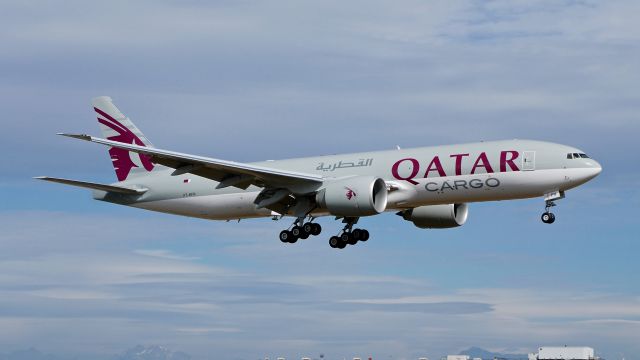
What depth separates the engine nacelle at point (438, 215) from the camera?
207 feet

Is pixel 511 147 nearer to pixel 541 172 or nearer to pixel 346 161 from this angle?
pixel 541 172

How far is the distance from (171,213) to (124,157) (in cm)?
526

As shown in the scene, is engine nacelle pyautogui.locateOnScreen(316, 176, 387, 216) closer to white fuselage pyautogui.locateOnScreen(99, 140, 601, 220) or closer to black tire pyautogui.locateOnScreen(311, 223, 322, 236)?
white fuselage pyautogui.locateOnScreen(99, 140, 601, 220)

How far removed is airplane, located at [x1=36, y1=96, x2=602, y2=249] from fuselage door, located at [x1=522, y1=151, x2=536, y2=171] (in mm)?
48

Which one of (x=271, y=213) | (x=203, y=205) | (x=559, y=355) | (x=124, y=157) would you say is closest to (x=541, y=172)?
(x=271, y=213)

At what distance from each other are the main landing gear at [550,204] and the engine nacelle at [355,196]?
7.86 meters

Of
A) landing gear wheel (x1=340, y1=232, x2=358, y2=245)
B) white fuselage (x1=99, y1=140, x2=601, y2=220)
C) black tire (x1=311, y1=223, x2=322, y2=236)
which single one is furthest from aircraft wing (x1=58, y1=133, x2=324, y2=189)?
landing gear wheel (x1=340, y1=232, x2=358, y2=245)

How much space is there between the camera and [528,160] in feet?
176

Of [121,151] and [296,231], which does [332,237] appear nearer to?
[296,231]

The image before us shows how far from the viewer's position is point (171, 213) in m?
63.9

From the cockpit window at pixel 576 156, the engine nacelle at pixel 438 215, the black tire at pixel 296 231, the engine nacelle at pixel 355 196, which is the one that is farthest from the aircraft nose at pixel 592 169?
the black tire at pixel 296 231

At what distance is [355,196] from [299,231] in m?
5.57

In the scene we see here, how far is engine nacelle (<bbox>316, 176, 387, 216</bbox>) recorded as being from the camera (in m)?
54.1

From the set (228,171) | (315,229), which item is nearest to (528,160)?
(315,229)
